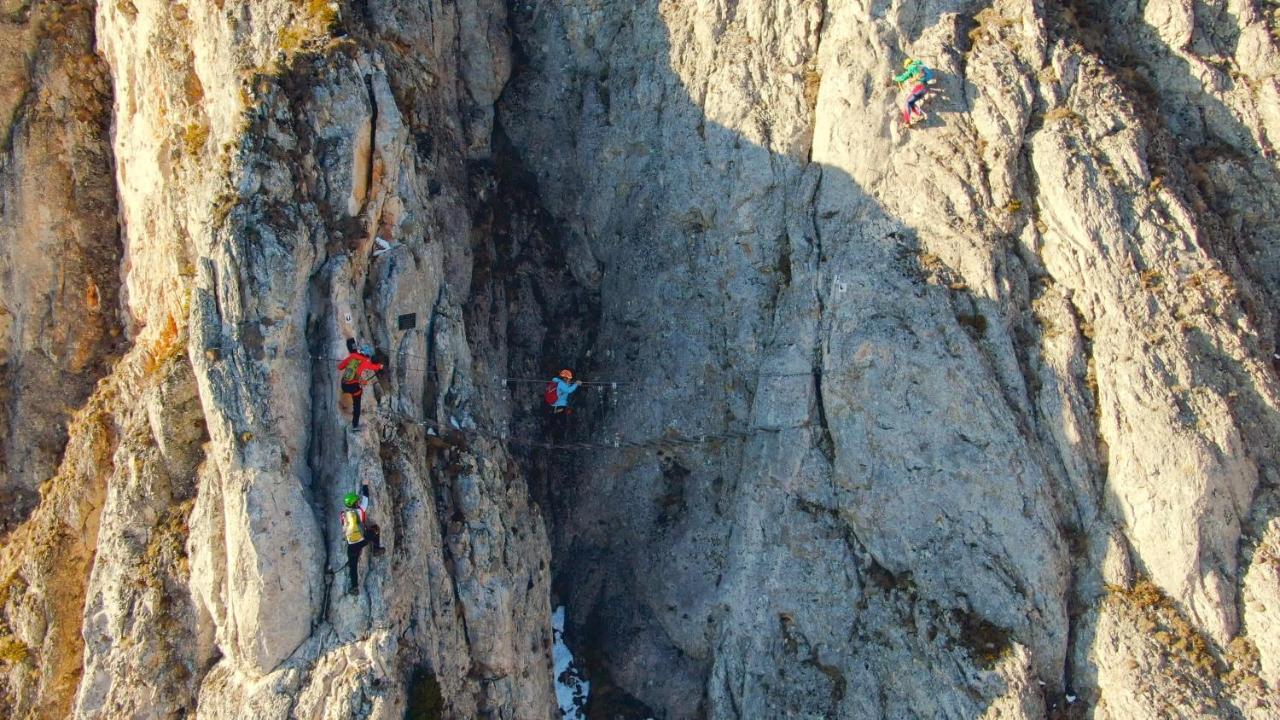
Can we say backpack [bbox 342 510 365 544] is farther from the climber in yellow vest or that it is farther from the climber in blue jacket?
the climber in blue jacket

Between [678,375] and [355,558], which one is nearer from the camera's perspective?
[355,558]

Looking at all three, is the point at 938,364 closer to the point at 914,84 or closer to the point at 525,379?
the point at 914,84

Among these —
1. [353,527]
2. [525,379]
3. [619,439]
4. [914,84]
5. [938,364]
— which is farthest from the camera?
[525,379]

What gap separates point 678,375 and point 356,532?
9.93m

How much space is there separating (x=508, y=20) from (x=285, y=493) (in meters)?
16.9

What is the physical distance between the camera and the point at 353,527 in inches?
764

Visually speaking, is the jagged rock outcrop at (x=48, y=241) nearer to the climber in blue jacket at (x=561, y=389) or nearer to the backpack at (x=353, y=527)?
the backpack at (x=353, y=527)

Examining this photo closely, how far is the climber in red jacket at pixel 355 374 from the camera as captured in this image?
66.5 feet

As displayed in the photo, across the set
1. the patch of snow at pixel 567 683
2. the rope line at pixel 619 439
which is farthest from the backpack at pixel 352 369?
the patch of snow at pixel 567 683

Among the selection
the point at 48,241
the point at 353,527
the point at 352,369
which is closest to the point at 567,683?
the point at 353,527

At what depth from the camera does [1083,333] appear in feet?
72.0

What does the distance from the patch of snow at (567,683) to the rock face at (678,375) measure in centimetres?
34

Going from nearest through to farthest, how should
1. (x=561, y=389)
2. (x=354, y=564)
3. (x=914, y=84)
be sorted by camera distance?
(x=354, y=564) < (x=914, y=84) < (x=561, y=389)

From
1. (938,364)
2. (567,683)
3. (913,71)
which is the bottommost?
(567,683)
